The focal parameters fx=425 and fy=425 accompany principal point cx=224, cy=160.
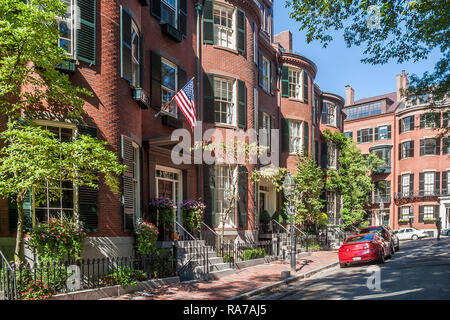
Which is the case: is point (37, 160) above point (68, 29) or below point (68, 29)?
below

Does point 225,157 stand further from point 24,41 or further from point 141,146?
point 24,41

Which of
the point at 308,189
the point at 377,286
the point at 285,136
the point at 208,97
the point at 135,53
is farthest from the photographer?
the point at 285,136

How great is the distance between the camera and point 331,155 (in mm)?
32906

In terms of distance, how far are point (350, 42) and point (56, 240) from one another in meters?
10.8

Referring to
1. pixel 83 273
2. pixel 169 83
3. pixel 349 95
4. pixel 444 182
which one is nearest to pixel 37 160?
pixel 83 273

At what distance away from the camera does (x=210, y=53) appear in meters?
18.5

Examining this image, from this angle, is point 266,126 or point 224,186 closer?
point 224,186

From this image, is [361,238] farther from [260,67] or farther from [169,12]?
[169,12]

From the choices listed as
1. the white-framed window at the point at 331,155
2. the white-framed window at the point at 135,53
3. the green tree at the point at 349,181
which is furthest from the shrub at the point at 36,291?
the white-framed window at the point at 331,155

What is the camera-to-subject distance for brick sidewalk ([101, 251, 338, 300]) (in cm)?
1070

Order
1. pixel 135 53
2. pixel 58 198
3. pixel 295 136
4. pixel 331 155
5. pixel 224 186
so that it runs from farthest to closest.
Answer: pixel 331 155
pixel 295 136
pixel 224 186
pixel 135 53
pixel 58 198

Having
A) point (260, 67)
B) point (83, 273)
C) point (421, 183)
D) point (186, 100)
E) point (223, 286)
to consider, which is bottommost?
point (223, 286)

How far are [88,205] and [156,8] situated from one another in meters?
8.40

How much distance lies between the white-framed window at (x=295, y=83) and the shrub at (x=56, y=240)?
18.7 metres
